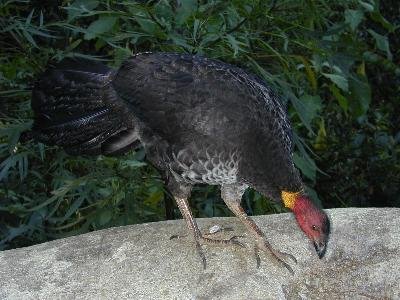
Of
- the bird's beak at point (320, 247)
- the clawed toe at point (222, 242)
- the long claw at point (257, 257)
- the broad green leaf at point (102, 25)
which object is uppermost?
the broad green leaf at point (102, 25)

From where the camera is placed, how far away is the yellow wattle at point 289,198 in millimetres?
2693

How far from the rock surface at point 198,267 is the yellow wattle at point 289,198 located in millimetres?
187

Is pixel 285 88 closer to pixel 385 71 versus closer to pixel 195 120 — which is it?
pixel 195 120

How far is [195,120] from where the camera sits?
2.65m

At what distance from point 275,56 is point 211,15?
0.37 metres

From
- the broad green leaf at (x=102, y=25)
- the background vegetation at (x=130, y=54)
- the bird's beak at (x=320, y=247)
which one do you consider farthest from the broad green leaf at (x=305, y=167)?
the broad green leaf at (x=102, y=25)

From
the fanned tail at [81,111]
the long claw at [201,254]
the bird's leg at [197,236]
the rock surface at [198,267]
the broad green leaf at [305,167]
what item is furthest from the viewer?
the broad green leaf at [305,167]

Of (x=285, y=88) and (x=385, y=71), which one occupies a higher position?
(x=285, y=88)

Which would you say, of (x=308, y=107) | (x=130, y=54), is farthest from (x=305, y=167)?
(x=130, y=54)

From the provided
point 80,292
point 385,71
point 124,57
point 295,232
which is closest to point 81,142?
point 124,57

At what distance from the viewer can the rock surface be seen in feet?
8.23

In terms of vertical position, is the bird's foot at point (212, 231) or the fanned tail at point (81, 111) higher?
the fanned tail at point (81, 111)

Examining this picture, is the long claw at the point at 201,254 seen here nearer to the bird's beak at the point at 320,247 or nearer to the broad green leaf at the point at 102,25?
the bird's beak at the point at 320,247

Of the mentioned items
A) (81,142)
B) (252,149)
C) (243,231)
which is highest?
(252,149)
